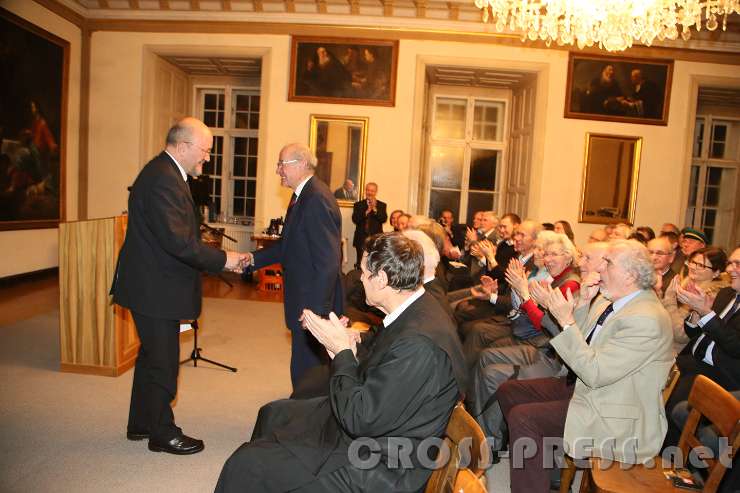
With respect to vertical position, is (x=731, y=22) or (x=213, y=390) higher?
(x=731, y=22)

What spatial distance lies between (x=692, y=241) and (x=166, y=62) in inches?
379

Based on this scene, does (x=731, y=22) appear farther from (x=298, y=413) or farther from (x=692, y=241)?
(x=298, y=413)

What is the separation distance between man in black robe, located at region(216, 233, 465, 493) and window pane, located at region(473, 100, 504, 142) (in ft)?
31.8

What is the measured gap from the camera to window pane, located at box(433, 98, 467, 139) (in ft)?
36.4

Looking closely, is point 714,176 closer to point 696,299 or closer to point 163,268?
point 696,299

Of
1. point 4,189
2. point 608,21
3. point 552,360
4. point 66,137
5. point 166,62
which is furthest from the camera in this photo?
point 166,62

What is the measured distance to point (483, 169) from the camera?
11.1 meters

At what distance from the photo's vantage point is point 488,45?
9.34 meters

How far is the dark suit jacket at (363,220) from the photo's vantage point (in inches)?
362

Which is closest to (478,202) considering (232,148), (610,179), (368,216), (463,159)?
(463,159)

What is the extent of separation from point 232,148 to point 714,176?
1050cm

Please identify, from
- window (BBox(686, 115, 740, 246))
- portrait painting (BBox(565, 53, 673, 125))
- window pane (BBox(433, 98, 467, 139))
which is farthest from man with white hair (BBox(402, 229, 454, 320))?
window (BBox(686, 115, 740, 246))

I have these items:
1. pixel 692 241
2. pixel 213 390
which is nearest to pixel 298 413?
pixel 213 390

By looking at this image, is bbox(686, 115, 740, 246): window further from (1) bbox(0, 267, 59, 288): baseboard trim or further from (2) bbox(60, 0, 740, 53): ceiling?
(1) bbox(0, 267, 59, 288): baseboard trim
